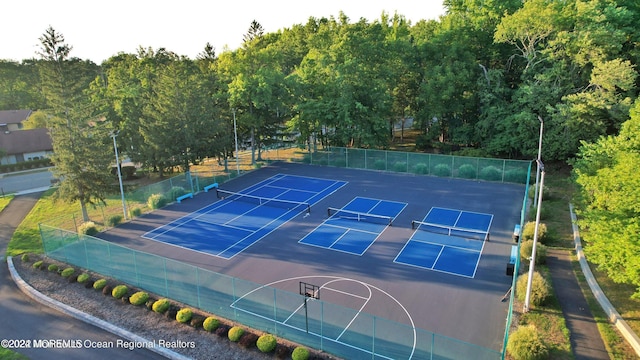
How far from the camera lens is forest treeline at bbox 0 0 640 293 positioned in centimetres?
2859

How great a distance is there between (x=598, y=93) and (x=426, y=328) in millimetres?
25442

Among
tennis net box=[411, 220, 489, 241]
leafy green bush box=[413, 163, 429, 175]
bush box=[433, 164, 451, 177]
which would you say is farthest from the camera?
leafy green bush box=[413, 163, 429, 175]

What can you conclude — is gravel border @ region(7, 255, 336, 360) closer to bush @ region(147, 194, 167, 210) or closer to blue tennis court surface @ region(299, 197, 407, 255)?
blue tennis court surface @ region(299, 197, 407, 255)

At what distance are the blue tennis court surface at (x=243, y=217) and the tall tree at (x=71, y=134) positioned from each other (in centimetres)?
555

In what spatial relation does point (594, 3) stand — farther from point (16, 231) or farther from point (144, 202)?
point (16, 231)

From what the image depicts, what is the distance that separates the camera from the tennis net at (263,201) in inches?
1128

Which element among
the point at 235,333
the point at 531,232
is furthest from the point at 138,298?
the point at 531,232

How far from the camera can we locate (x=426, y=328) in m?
15.1

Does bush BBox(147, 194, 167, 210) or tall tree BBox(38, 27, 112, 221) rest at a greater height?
tall tree BBox(38, 27, 112, 221)

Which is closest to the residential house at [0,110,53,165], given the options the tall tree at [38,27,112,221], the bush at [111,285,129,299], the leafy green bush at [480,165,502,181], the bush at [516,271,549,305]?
the tall tree at [38,27,112,221]

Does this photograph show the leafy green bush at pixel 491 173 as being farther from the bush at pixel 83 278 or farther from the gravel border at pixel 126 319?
the bush at pixel 83 278

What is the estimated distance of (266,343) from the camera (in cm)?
1401

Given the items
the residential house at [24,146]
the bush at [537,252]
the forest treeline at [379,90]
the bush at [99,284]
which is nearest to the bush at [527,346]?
the bush at [537,252]

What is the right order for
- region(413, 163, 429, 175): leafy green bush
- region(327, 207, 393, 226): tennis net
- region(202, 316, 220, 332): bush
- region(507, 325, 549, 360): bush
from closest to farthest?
region(507, 325, 549, 360): bush
region(202, 316, 220, 332): bush
region(327, 207, 393, 226): tennis net
region(413, 163, 429, 175): leafy green bush
